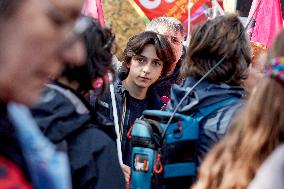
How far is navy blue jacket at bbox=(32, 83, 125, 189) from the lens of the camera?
2.21m

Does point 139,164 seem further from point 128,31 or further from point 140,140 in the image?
point 128,31

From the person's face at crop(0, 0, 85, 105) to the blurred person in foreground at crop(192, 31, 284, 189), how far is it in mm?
725

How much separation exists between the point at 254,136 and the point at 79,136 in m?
0.72

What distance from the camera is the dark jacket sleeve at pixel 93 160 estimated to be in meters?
2.24

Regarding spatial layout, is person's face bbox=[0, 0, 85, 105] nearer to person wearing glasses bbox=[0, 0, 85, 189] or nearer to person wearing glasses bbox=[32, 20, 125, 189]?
person wearing glasses bbox=[0, 0, 85, 189]

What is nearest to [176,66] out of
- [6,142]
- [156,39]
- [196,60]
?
[156,39]

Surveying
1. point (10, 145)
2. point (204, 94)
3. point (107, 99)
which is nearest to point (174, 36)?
point (107, 99)

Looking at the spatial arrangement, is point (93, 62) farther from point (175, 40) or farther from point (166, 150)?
point (175, 40)

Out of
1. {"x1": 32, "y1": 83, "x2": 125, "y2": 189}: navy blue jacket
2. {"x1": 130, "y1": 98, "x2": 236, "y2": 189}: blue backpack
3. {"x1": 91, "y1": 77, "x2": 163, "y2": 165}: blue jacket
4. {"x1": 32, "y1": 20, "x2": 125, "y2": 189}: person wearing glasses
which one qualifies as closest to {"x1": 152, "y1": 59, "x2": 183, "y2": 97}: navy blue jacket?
{"x1": 91, "y1": 77, "x2": 163, "y2": 165}: blue jacket

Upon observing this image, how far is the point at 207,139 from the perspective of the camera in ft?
9.11

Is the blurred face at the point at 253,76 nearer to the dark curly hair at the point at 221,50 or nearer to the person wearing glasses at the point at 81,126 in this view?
the dark curly hair at the point at 221,50

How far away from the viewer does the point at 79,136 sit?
2266mm

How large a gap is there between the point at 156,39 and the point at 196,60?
3.71 ft

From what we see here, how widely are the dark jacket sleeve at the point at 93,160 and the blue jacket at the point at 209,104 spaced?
1.90 feet
